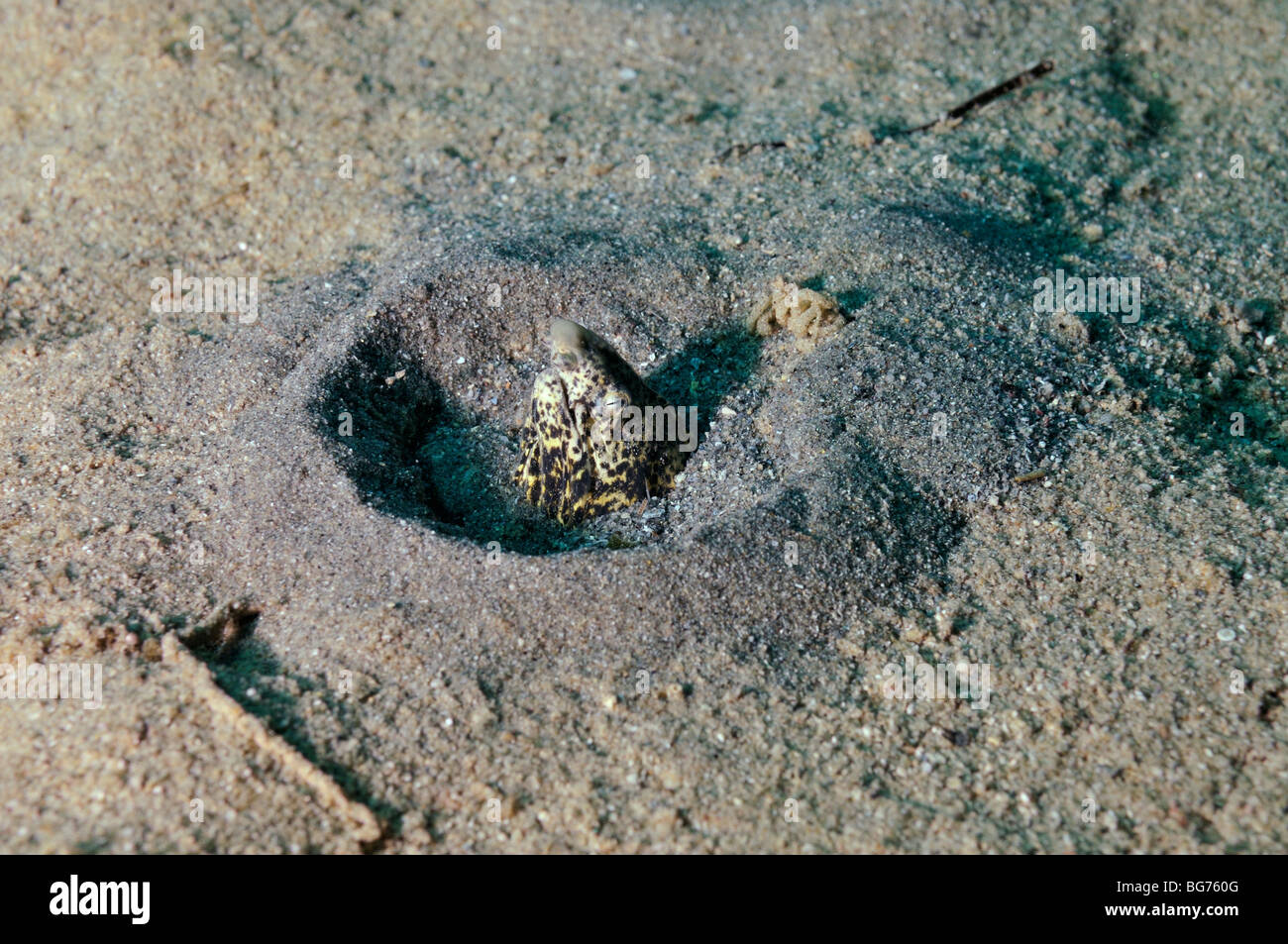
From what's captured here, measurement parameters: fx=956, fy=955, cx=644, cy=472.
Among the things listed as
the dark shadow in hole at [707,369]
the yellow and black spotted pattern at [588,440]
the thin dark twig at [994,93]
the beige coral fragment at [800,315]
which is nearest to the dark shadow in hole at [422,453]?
the yellow and black spotted pattern at [588,440]

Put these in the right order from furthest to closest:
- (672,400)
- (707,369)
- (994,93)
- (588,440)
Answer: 1. (994,93)
2. (707,369)
3. (672,400)
4. (588,440)

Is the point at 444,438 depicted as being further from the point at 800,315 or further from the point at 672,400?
the point at 800,315

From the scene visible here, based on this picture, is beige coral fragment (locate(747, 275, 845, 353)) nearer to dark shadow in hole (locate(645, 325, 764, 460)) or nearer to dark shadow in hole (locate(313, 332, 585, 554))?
dark shadow in hole (locate(645, 325, 764, 460))

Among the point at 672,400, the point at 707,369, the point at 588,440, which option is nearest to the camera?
the point at 588,440

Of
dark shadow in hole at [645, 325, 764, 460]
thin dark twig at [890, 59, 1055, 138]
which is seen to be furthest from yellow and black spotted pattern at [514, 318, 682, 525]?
thin dark twig at [890, 59, 1055, 138]

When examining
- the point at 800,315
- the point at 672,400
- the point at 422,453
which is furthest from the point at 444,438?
Result: the point at 800,315

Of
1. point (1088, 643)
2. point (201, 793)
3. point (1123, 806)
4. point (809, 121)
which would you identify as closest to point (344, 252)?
point (809, 121)
